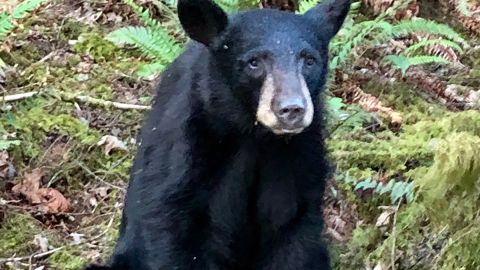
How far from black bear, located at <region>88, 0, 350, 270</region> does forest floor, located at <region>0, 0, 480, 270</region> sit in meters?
0.54

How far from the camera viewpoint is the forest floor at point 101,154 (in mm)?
5082

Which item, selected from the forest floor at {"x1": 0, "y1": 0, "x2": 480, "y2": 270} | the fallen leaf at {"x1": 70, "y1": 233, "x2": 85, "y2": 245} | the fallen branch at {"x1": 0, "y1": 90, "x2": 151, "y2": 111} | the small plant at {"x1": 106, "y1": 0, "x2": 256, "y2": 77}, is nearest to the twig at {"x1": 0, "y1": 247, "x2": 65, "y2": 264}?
the forest floor at {"x1": 0, "y1": 0, "x2": 480, "y2": 270}

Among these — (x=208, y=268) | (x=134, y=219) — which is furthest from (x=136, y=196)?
(x=208, y=268)

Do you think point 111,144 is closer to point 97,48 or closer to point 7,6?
point 7,6

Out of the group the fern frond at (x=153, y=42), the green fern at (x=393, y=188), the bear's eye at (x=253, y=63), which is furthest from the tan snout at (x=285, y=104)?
the fern frond at (x=153, y=42)

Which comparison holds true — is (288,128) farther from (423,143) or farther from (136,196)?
(423,143)

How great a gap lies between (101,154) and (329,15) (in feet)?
7.18

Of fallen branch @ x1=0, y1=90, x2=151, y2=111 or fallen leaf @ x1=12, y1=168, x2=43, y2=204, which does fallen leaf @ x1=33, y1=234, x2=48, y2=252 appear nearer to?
fallen leaf @ x1=12, y1=168, x2=43, y2=204

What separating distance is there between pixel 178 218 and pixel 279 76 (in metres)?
0.84

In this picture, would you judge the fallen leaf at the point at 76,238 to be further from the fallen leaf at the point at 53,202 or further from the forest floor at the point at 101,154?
the fallen leaf at the point at 53,202

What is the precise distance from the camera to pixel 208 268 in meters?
4.75

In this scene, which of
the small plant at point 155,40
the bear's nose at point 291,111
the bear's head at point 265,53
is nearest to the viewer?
the bear's nose at point 291,111

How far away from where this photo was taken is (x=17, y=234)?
571cm

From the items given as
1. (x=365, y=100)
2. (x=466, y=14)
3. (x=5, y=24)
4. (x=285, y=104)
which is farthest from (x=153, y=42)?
(x=466, y=14)
